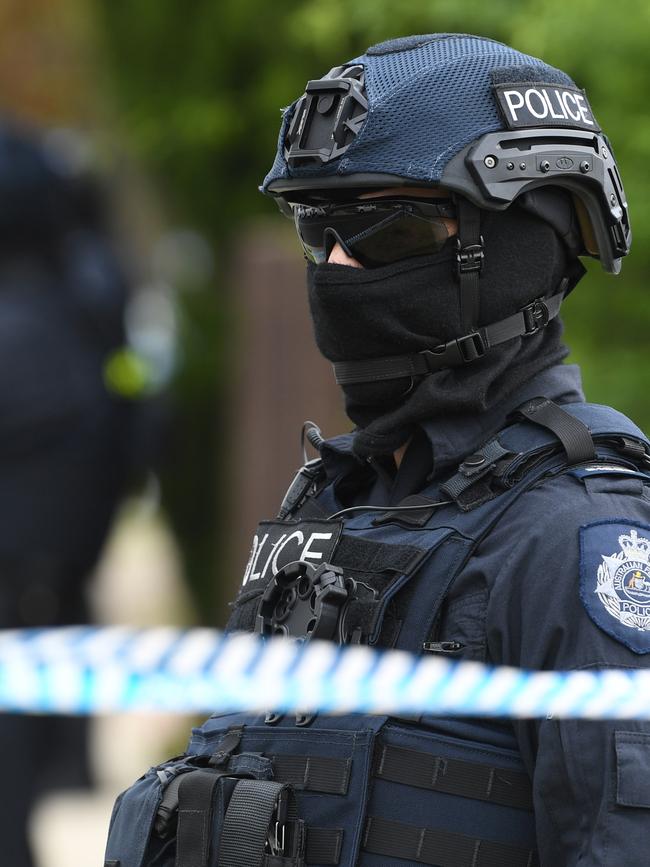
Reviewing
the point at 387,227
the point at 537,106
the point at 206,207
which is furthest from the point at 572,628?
the point at 206,207

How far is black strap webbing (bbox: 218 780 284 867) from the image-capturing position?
7.57 ft

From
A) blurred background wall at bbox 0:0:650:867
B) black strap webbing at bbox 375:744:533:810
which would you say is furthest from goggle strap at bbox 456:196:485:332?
blurred background wall at bbox 0:0:650:867

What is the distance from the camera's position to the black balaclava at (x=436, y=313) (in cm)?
255

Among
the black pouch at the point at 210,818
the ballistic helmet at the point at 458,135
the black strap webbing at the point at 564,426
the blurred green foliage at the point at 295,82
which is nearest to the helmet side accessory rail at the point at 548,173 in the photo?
the ballistic helmet at the point at 458,135

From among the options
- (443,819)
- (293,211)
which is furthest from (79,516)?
(443,819)

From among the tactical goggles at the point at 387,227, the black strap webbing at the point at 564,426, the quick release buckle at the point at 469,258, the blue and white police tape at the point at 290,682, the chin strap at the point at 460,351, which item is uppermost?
the tactical goggles at the point at 387,227

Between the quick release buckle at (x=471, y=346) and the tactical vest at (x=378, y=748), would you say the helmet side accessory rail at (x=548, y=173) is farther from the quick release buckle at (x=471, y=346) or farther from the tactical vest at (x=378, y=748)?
the tactical vest at (x=378, y=748)

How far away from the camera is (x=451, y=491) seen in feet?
7.98

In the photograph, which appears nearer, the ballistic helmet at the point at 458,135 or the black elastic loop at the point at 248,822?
the black elastic loop at the point at 248,822

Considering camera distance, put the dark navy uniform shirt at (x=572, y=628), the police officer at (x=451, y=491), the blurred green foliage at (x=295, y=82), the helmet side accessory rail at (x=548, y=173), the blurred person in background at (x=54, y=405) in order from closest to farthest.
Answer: the dark navy uniform shirt at (x=572, y=628) → the police officer at (x=451, y=491) → the helmet side accessory rail at (x=548, y=173) → the blurred green foliage at (x=295, y=82) → the blurred person in background at (x=54, y=405)

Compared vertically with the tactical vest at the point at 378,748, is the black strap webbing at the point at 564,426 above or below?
above

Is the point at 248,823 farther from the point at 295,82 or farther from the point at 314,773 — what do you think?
the point at 295,82

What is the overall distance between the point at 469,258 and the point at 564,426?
343 millimetres

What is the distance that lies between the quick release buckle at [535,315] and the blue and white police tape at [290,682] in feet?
2.15
